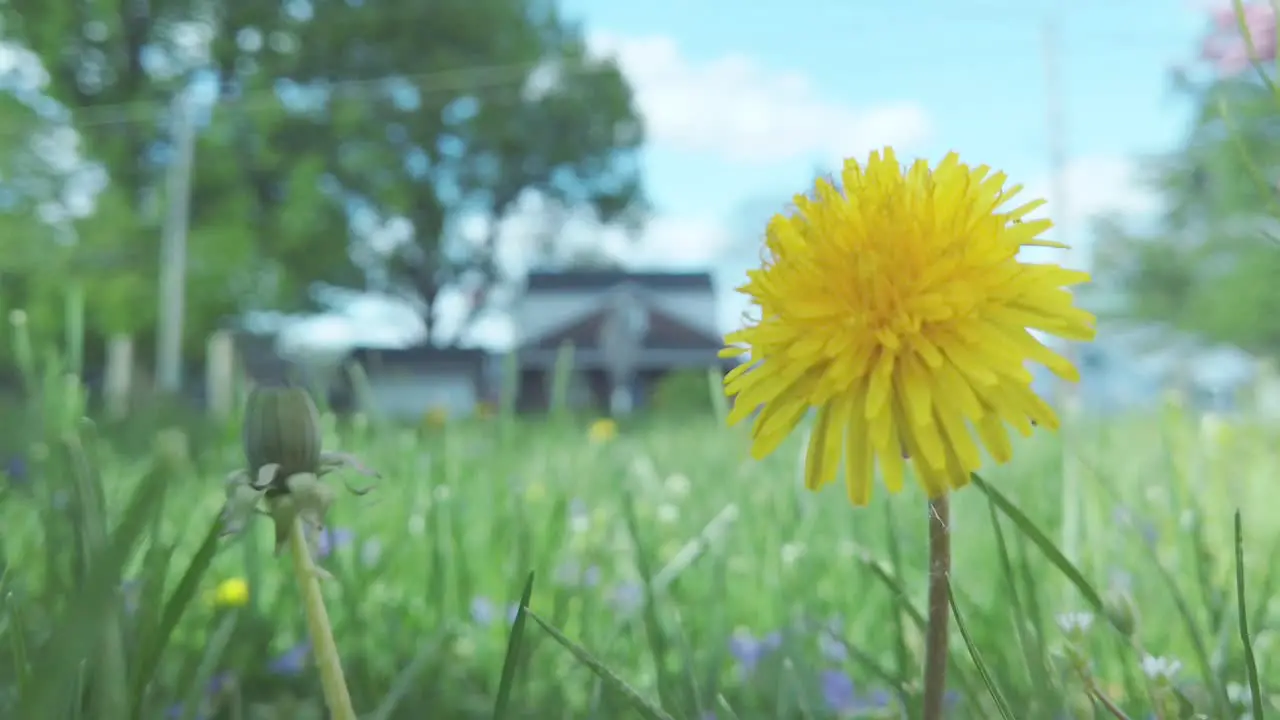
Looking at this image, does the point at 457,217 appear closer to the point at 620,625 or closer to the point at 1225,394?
the point at 620,625

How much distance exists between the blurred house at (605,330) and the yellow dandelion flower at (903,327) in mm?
20202

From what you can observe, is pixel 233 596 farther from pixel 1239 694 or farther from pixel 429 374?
pixel 429 374

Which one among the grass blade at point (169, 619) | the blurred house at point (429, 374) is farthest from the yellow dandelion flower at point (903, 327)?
the blurred house at point (429, 374)

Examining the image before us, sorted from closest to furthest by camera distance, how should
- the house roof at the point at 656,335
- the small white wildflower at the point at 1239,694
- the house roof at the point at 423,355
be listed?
the small white wildflower at the point at 1239,694 → the house roof at the point at 423,355 → the house roof at the point at 656,335

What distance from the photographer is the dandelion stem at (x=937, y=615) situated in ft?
1.37

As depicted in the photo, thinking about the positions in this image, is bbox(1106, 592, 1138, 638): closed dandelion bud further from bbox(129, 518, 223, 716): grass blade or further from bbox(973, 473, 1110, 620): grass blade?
bbox(129, 518, 223, 716): grass blade

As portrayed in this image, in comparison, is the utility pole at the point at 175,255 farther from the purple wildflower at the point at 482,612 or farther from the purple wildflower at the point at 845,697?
the purple wildflower at the point at 845,697

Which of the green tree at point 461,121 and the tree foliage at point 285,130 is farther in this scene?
the green tree at point 461,121

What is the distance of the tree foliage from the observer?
13039 mm

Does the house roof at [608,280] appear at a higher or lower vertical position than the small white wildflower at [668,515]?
higher

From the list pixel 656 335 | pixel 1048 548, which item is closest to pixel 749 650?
pixel 1048 548

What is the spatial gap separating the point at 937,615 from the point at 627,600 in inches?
28.5

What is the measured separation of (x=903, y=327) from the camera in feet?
1.47

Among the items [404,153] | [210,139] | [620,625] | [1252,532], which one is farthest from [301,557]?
[404,153]
